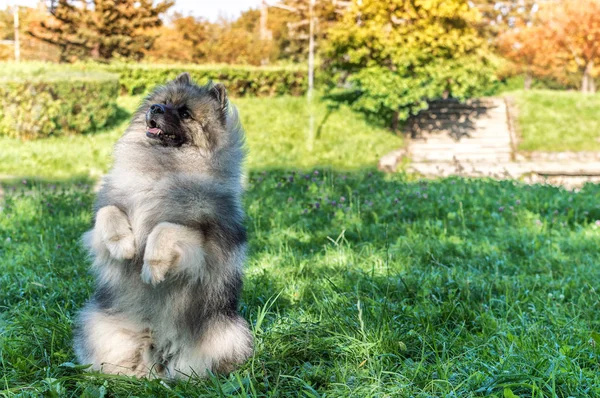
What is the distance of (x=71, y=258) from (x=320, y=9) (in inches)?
747

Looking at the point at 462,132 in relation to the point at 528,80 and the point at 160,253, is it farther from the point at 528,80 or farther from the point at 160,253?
the point at 528,80

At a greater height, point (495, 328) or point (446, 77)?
point (446, 77)

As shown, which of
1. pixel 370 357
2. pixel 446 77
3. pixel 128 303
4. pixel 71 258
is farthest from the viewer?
pixel 446 77

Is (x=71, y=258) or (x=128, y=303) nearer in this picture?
(x=128, y=303)

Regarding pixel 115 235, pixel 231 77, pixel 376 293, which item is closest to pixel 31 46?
pixel 231 77

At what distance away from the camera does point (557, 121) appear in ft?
60.5

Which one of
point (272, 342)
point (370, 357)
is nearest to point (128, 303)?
point (272, 342)

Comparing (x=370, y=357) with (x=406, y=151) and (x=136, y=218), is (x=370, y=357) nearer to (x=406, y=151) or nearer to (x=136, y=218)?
(x=136, y=218)

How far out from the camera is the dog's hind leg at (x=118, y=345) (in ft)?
8.93

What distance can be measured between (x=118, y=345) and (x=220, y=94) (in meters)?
1.43

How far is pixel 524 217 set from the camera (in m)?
6.91

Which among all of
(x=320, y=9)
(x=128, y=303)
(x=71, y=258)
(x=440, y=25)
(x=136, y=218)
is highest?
(x=320, y=9)

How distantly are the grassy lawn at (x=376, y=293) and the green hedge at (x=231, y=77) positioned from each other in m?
11.8

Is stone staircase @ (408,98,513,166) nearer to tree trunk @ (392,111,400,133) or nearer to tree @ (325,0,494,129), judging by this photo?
tree trunk @ (392,111,400,133)
